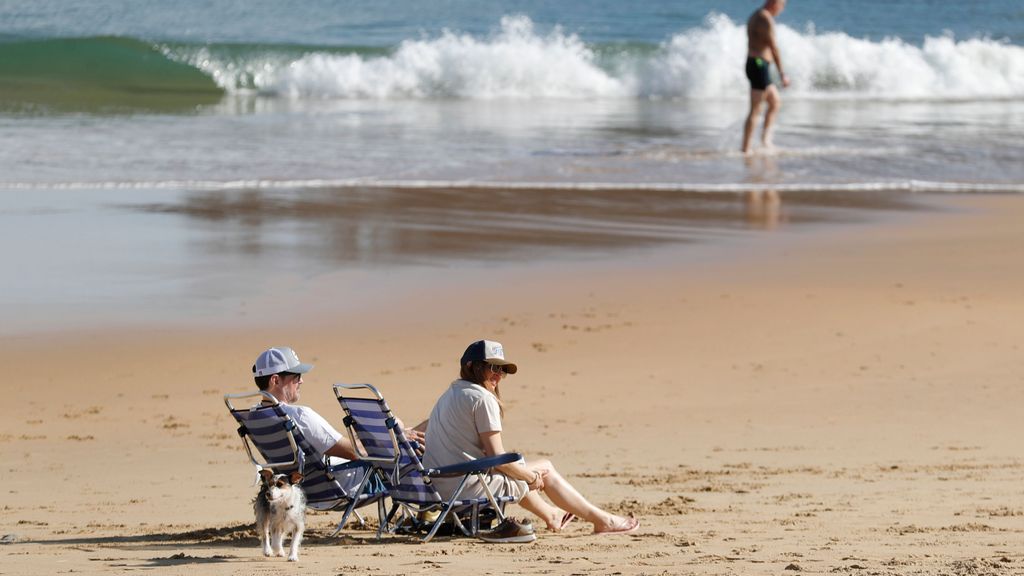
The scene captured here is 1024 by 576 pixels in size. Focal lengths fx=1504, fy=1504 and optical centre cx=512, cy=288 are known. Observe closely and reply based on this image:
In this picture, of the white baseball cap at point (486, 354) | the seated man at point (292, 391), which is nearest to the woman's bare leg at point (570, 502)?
the white baseball cap at point (486, 354)

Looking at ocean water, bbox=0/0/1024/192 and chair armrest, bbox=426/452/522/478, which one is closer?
chair armrest, bbox=426/452/522/478

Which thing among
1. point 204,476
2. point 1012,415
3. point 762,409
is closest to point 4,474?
point 204,476

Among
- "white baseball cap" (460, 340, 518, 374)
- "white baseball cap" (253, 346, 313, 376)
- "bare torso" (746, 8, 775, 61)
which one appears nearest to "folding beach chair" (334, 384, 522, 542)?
"white baseball cap" (253, 346, 313, 376)

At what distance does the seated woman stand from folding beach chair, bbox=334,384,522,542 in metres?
0.06

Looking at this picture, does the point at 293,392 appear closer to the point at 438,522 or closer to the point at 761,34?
the point at 438,522

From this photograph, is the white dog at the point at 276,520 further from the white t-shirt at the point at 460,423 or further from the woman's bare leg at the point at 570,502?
the woman's bare leg at the point at 570,502

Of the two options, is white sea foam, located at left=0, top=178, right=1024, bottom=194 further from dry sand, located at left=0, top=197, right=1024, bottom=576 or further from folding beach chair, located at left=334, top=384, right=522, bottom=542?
folding beach chair, located at left=334, top=384, right=522, bottom=542

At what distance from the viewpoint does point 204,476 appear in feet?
22.5

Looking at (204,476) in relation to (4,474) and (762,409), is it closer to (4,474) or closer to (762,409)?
(4,474)

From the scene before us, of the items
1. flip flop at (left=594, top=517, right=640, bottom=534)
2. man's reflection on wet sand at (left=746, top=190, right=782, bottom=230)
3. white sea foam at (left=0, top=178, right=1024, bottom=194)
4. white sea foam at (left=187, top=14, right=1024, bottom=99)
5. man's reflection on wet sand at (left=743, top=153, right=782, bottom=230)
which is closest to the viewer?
flip flop at (left=594, top=517, right=640, bottom=534)

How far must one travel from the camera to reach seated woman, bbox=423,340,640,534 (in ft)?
19.0

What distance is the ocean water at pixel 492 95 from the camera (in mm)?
16531

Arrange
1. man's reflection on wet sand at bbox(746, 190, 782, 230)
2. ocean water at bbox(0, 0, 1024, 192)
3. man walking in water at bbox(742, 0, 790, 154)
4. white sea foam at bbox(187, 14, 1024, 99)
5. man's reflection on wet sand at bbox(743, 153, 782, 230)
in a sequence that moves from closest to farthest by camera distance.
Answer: man's reflection on wet sand at bbox(746, 190, 782, 230), man's reflection on wet sand at bbox(743, 153, 782, 230), ocean water at bbox(0, 0, 1024, 192), man walking in water at bbox(742, 0, 790, 154), white sea foam at bbox(187, 14, 1024, 99)

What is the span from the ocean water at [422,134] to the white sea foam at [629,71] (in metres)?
0.06
